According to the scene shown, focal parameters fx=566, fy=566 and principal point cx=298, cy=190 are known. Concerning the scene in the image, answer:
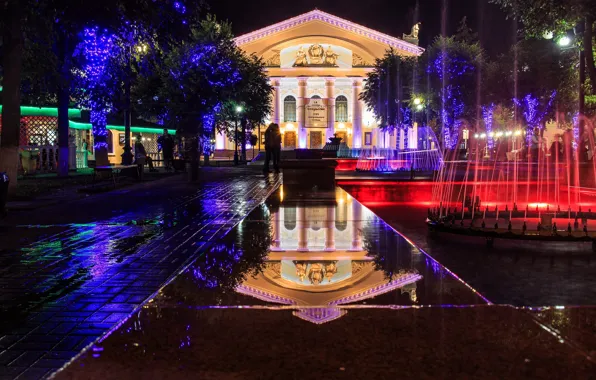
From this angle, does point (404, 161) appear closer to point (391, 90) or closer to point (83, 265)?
point (391, 90)

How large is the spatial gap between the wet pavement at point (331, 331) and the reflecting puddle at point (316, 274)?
14 millimetres

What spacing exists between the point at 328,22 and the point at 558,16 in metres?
58.5

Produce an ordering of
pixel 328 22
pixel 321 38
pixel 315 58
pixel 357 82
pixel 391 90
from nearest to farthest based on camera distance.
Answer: pixel 391 90 < pixel 328 22 < pixel 321 38 < pixel 315 58 < pixel 357 82

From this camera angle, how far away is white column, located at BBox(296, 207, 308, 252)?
6.33 meters

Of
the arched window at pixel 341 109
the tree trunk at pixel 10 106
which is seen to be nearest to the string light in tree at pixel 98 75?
the tree trunk at pixel 10 106

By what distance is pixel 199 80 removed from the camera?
3141cm

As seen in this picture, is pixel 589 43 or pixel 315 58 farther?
pixel 315 58

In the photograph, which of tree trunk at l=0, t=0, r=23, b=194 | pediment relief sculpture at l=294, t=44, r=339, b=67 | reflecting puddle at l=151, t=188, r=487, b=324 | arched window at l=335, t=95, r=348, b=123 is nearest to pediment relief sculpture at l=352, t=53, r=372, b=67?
pediment relief sculpture at l=294, t=44, r=339, b=67

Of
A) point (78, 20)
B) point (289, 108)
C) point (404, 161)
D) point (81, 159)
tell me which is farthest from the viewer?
point (289, 108)

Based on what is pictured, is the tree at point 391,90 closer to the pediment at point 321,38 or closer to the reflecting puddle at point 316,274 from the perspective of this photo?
the pediment at point 321,38

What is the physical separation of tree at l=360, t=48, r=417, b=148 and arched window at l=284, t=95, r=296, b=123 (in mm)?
16217

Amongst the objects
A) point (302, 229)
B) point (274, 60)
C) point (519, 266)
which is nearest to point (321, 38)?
point (274, 60)

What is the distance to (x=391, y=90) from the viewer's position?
55.8 metres

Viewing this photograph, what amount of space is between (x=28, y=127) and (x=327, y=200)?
2221 cm
